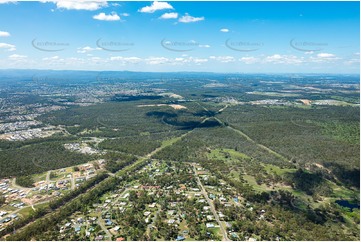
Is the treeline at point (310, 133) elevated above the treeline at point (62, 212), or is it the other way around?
the treeline at point (310, 133)

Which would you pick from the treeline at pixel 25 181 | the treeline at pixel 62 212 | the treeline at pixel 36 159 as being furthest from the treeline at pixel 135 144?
the treeline at pixel 25 181

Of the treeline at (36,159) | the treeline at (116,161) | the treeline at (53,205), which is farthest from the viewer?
the treeline at (116,161)

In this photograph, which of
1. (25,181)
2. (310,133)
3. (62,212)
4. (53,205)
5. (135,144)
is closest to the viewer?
(62,212)

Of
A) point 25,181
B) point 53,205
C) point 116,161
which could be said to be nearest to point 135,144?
point 116,161

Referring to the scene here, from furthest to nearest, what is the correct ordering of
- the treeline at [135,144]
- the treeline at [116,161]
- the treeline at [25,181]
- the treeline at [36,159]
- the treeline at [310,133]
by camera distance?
1. the treeline at [135,144]
2. the treeline at [310,133]
3. the treeline at [116,161]
4. the treeline at [36,159]
5. the treeline at [25,181]

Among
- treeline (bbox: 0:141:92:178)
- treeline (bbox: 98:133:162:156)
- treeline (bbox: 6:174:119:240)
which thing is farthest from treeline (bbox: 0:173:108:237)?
treeline (bbox: 98:133:162:156)

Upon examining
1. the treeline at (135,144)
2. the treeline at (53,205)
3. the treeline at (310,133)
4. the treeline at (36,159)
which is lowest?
the treeline at (53,205)

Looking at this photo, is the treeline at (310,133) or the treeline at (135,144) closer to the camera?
the treeline at (310,133)

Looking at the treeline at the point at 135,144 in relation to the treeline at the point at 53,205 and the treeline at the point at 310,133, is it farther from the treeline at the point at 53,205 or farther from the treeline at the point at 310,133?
the treeline at the point at 310,133

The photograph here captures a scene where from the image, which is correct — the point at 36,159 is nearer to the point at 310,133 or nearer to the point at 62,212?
the point at 62,212

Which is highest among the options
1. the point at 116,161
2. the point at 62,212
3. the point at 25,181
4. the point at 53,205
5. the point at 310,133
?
the point at 310,133

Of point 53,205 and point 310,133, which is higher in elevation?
point 310,133
